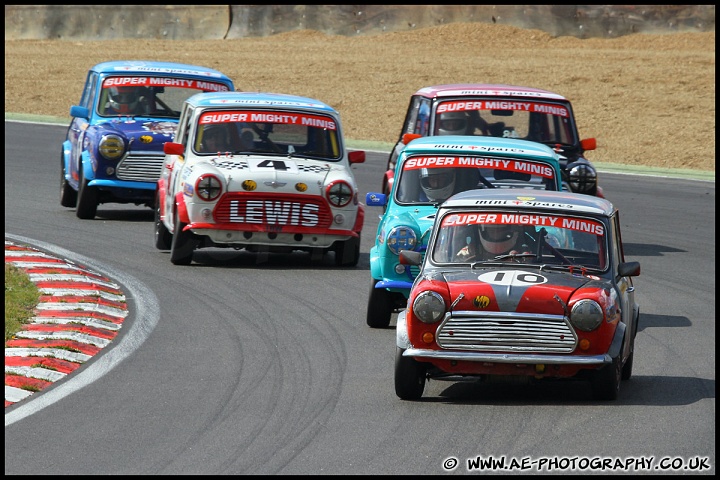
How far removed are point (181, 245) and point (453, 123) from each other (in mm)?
3317

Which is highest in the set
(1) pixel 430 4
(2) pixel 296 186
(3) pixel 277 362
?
(1) pixel 430 4

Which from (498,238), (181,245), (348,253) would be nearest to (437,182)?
(348,253)

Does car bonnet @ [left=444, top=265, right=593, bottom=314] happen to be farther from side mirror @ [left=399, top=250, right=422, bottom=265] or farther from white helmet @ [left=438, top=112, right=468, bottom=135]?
white helmet @ [left=438, top=112, right=468, bottom=135]

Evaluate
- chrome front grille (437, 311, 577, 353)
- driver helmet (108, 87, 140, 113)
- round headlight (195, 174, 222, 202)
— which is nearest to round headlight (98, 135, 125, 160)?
driver helmet (108, 87, 140, 113)

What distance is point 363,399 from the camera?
27.4ft

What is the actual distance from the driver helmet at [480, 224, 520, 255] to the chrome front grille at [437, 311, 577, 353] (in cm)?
89

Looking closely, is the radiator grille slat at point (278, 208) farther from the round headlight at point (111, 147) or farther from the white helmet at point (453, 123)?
the round headlight at point (111, 147)

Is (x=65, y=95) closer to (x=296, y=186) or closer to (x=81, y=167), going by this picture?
(x=81, y=167)

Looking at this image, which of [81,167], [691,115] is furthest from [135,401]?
[691,115]

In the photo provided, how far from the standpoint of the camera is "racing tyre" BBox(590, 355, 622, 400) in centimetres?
814

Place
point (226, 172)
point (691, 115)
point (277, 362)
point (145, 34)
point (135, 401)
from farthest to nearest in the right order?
1. point (145, 34)
2. point (691, 115)
3. point (226, 172)
4. point (277, 362)
5. point (135, 401)

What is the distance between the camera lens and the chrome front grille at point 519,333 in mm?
8055

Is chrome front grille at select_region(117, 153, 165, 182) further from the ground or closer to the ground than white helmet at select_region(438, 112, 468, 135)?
closer to the ground

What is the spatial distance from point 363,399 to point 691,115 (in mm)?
22318
